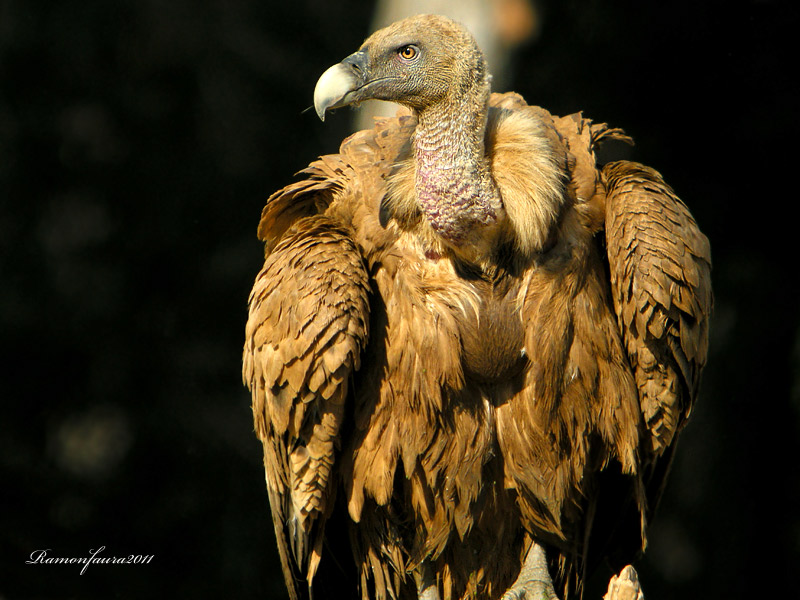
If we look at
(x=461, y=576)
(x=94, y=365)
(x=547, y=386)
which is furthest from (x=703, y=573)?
(x=94, y=365)

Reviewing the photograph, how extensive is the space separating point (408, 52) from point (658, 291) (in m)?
1.22

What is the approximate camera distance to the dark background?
5984mm

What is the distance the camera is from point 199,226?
6172 millimetres

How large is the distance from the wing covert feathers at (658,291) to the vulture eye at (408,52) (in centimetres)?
96

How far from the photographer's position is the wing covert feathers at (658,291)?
3.71 m

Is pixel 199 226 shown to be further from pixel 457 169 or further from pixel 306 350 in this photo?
pixel 457 169

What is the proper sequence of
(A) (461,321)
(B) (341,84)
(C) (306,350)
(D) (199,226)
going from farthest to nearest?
(D) (199,226) < (A) (461,321) < (C) (306,350) < (B) (341,84)

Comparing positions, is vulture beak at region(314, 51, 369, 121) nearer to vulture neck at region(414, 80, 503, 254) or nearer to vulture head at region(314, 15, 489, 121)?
vulture head at region(314, 15, 489, 121)
